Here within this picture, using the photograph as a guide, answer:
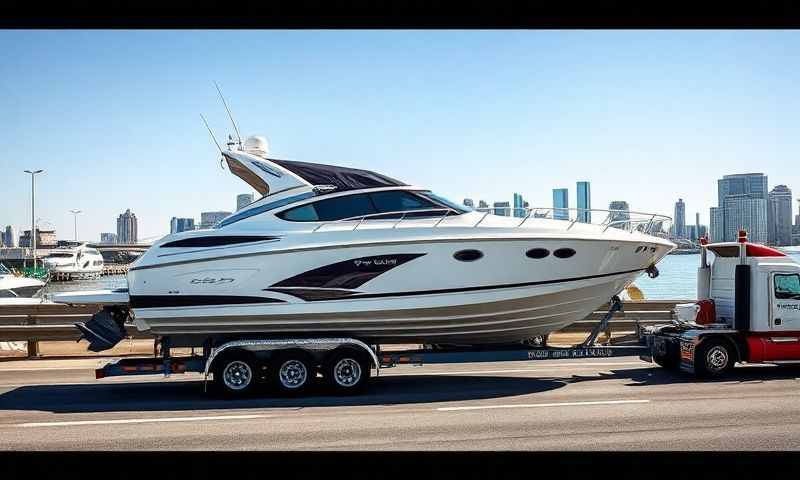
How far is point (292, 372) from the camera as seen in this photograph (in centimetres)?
922

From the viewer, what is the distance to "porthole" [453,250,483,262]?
955 cm

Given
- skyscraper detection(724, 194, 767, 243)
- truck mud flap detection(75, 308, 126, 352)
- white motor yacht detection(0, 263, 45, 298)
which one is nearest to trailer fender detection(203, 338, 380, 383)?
truck mud flap detection(75, 308, 126, 352)

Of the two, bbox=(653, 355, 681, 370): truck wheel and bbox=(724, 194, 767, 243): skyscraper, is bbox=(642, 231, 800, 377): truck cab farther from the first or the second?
bbox=(724, 194, 767, 243): skyscraper

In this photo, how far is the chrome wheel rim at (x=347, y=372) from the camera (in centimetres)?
927

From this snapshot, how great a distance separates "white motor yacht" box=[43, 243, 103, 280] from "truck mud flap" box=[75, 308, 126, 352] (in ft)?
202

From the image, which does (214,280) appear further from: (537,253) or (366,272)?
(537,253)

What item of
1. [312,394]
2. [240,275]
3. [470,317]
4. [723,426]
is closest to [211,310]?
[240,275]

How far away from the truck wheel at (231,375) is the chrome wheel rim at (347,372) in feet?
3.67

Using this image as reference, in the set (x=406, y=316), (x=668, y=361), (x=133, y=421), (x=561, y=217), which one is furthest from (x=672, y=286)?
(x=133, y=421)

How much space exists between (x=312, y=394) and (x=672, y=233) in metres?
6.65

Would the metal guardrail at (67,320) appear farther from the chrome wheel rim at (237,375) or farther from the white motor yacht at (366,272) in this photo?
the chrome wheel rim at (237,375)

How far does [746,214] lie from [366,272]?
1144 centimetres

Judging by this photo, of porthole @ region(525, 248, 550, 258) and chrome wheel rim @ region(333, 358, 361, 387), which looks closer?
chrome wheel rim @ region(333, 358, 361, 387)

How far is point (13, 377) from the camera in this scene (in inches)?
437
